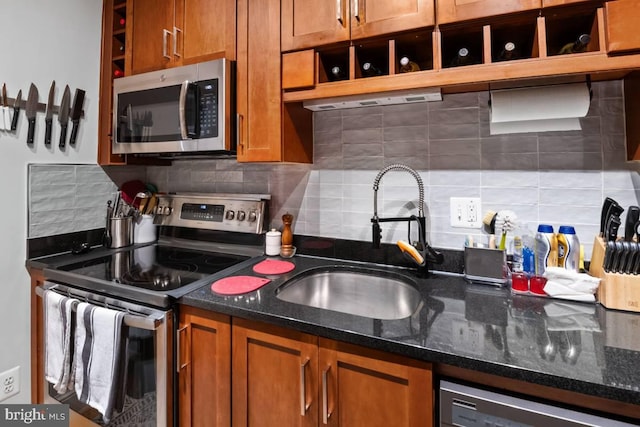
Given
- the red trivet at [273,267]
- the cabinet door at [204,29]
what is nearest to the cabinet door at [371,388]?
the red trivet at [273,267]

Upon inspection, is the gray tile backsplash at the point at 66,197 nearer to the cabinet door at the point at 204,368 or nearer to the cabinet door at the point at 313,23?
the cabinet door at the point at 204,368

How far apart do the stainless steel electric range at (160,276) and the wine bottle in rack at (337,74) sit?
685 millimetres

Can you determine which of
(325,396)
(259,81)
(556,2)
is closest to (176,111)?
(259,81)

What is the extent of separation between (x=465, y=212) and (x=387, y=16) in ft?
2.60

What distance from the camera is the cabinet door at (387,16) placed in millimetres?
1053

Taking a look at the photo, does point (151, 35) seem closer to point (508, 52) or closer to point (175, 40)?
point (175, 40)

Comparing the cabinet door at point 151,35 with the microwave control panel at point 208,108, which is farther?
the cabinet door at point 151,35

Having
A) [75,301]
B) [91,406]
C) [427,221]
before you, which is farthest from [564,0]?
[91,406]

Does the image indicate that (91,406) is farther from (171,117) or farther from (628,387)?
(628,387)

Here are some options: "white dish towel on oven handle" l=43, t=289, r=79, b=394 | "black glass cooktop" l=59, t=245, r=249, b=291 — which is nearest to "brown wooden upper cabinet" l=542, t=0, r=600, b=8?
"black glass cooktop" l=59, t=245, r=249, b=291

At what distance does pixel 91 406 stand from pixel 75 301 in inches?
16.4

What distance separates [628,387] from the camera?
2.01ft

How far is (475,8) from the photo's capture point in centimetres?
99

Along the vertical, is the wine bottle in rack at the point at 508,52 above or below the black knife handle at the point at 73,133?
above
